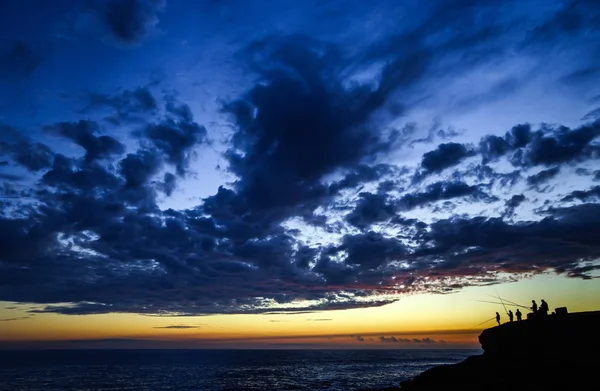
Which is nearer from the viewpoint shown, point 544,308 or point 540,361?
point 540,361

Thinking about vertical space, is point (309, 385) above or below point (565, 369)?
below

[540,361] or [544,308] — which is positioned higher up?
[544,308]

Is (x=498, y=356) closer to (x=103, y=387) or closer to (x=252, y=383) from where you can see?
(x=252, y=383)

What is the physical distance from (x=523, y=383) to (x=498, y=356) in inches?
900

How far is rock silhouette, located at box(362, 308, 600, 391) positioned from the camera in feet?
91.1

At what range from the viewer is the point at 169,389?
66188 mm

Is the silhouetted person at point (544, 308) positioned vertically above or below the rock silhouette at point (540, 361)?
above

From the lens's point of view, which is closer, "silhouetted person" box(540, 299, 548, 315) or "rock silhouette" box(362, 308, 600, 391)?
"rock silhouette" box(362, 308, 600, 391)

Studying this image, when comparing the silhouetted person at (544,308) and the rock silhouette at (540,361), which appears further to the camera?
the silhouetted person at (544,308)

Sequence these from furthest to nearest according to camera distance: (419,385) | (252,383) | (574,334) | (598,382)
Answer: (252,383) → (419,385) → (574,334) → (598,382)

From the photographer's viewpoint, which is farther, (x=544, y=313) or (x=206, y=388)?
(x=206, y=388)

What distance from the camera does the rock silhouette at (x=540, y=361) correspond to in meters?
27.8

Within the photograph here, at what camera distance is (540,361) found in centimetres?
3562

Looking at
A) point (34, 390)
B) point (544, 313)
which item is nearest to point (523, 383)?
point (544, 313)
